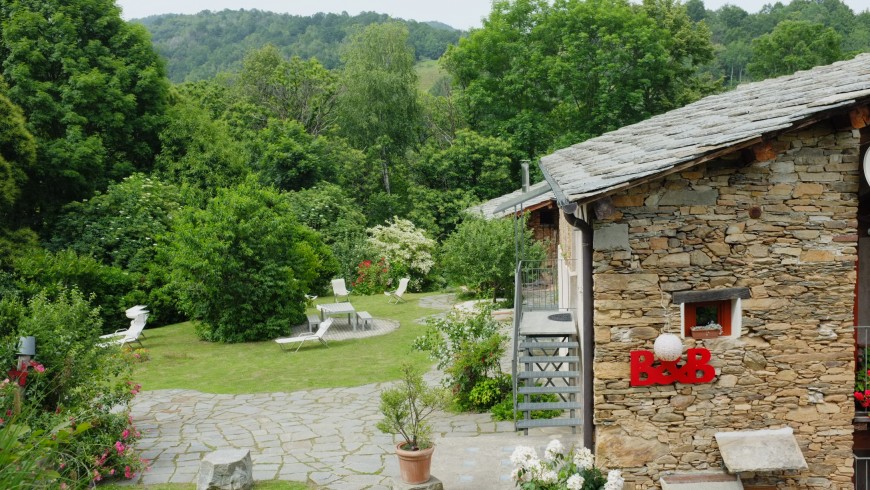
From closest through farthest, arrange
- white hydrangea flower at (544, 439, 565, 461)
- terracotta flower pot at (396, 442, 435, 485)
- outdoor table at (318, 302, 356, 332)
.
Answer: white hydrangea flower at (544, 439, 565, 461), terracotta flower pot at (396, 442, 435, 485), outdoor table at (318, 302, 356, 332)

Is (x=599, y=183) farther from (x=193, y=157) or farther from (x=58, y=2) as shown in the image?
(x=58, y=2)

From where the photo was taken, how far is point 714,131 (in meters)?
7.91

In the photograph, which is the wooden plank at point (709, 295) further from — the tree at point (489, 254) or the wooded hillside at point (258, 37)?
the wooded hillside at point (258, 37)

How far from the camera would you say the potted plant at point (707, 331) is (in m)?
7.81

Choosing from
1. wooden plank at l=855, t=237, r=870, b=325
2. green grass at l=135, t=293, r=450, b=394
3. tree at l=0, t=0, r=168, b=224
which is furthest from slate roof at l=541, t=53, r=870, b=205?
tree at l=0, t=0, r=168, b=224

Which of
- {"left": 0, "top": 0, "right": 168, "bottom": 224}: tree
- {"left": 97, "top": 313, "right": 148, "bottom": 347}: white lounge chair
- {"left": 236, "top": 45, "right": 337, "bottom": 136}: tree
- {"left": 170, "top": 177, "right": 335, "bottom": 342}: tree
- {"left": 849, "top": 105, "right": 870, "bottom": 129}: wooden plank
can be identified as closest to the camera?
{"left": 849, "top": 105, "right": 870, "bottom": 129}: wooden plank

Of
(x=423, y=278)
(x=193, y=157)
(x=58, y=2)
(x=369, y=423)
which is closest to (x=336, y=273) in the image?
(x=423, y=278)

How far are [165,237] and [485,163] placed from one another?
16.7 m

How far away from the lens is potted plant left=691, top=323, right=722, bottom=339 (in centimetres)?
781

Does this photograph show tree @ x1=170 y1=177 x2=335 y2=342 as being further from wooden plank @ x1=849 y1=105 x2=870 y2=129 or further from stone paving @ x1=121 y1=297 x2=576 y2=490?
wooden plank @ x1=849 y1=105 x2=870 y2=129

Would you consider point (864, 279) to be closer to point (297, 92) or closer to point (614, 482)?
point (614, 482)

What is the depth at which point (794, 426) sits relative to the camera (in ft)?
26.0

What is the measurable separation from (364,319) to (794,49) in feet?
119

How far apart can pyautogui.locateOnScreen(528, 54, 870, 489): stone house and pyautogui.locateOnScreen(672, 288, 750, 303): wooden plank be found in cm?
1
